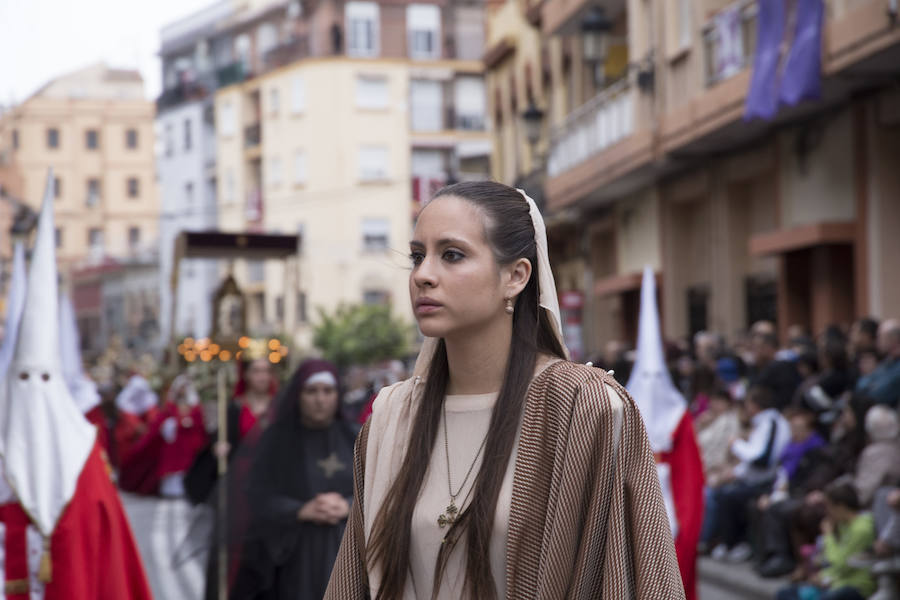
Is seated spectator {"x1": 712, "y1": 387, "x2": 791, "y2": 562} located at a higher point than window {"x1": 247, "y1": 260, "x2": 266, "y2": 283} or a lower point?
lower

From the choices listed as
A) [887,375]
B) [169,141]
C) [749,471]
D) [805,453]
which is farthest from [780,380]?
[169,141]

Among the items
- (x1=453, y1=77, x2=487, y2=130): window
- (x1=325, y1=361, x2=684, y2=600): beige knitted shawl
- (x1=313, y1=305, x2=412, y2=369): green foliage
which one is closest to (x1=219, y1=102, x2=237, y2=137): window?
(x1=453, y1=77, x2=487, y2=130): window

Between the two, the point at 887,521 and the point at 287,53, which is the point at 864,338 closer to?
the point at 887,521

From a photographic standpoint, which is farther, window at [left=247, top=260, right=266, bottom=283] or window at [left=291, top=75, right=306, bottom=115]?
window at [left=247, top=260, right=266, bottom=283]

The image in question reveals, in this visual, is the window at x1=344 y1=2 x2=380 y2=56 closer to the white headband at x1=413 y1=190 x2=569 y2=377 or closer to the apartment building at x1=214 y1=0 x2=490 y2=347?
the apartment building at x1=214 y1=0 x2=490 y2=347

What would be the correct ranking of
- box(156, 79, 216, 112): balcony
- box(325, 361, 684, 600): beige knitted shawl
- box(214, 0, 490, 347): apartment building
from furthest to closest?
box(156, 79, 216, 112): balcony → box(214, 0, 490, 347): apartment building → box(325, 361, 684, 600): beige knitted shawl

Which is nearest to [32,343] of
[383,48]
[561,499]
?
[561,499]

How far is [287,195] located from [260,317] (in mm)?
5885

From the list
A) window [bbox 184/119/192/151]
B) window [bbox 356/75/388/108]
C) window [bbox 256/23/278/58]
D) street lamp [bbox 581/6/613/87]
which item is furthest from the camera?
window [bbox 184/119/192/151]

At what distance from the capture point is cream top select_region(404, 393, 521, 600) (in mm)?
3445

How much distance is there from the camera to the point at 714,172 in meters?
22.9

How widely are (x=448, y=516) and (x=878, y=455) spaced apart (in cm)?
848

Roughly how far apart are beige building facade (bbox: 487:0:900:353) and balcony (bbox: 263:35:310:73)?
111 feet

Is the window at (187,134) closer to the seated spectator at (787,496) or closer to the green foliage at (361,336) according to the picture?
the green foliage at (361,336)
